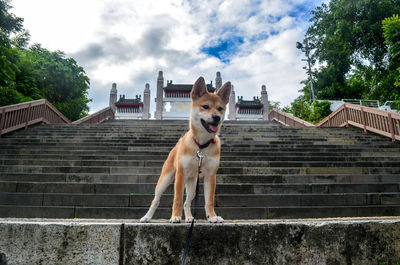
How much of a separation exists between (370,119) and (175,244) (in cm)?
1138

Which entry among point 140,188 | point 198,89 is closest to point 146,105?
point 140,188

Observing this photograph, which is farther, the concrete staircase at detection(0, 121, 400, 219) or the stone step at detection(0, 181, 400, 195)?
the stone step at detection(0, 181, 400, 195)

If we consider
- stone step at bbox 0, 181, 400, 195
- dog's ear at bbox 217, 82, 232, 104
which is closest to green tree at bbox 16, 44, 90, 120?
stone step at bbox 0, 181, 400, 195

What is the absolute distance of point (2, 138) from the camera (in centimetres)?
842

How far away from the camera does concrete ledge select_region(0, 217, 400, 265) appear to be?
174 cm

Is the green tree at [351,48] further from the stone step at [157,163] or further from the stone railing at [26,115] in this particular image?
the stone railing at [26,115]

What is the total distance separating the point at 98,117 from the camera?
17.0 metres

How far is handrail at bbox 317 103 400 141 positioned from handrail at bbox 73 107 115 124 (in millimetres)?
15459

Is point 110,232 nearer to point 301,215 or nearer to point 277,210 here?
point 277,210

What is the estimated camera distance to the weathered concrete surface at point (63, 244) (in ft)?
5.68

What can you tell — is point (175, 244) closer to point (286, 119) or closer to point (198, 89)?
point (198, 89)

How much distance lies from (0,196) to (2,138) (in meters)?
5.68

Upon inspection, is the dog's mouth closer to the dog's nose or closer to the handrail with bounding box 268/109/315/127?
the dog's nose

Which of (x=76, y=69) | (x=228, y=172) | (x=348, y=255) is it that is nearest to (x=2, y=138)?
(x=228, y=172)
